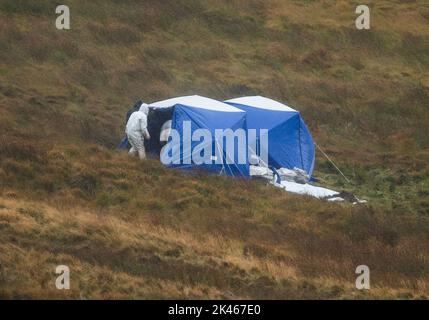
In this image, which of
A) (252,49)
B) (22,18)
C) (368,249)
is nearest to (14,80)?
(22,18)

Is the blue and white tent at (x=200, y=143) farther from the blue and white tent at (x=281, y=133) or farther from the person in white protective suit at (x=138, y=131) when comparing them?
the blue and white tent at (x=281, y=133)

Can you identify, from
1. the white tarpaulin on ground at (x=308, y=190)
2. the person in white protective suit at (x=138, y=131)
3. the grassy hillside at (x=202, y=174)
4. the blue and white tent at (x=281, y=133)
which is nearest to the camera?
the grassy hillside at (x=202, y=174)

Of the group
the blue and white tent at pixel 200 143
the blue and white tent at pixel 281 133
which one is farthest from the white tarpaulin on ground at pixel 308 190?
the blue and white tent at pixel 281 133

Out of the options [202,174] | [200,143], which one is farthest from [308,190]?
[200,143]

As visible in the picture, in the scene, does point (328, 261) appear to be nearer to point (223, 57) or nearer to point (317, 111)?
point (317, 111)

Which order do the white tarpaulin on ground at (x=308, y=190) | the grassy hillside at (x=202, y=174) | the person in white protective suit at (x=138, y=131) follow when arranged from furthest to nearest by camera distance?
the person in white protective suit at (x=138, y=131) → the white tarpaulin on ground at (x=308, y=190) → the grassy hillside at (x=202, y=174)

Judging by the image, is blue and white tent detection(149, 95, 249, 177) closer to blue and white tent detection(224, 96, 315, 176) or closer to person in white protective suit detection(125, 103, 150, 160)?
person in white protective suit detection(125, 103, 150, 160)

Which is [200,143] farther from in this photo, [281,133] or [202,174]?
[281,133]

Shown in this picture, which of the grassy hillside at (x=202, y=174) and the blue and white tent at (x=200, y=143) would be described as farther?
the blue and white tent at (x=200, y=143)
